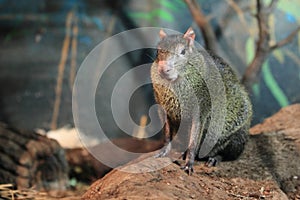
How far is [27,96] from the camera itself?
5.96 meters

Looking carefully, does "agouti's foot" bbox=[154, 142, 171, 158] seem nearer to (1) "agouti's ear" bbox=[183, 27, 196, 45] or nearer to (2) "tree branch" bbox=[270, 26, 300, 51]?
(1) "agouti's ear" bbox=[183, 27, 196, 45]

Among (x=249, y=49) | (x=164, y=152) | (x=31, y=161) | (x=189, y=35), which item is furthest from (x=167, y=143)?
(x=249, y=49)

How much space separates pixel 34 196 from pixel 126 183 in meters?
1.74

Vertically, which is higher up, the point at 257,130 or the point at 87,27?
the point at 87,27

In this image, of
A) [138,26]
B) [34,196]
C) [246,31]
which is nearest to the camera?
[34,196]

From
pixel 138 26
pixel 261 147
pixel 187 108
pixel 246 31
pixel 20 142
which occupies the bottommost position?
pixel 261 147

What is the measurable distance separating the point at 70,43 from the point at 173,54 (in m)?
3.23

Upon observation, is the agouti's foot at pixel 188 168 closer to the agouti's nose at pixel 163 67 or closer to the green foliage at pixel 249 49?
the agouti's nose at pixel 163 67

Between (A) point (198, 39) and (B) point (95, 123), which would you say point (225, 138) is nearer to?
(A) point (198, 39)

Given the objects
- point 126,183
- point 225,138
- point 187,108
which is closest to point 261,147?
point 225,138

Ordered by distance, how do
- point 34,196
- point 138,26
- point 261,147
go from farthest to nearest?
point 138,26, point 34,196, point 261,147

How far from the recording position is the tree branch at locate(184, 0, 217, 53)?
5.05m

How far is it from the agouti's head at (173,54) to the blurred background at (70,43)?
7.14 ft

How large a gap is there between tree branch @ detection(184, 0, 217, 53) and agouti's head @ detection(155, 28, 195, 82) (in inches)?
83.2
